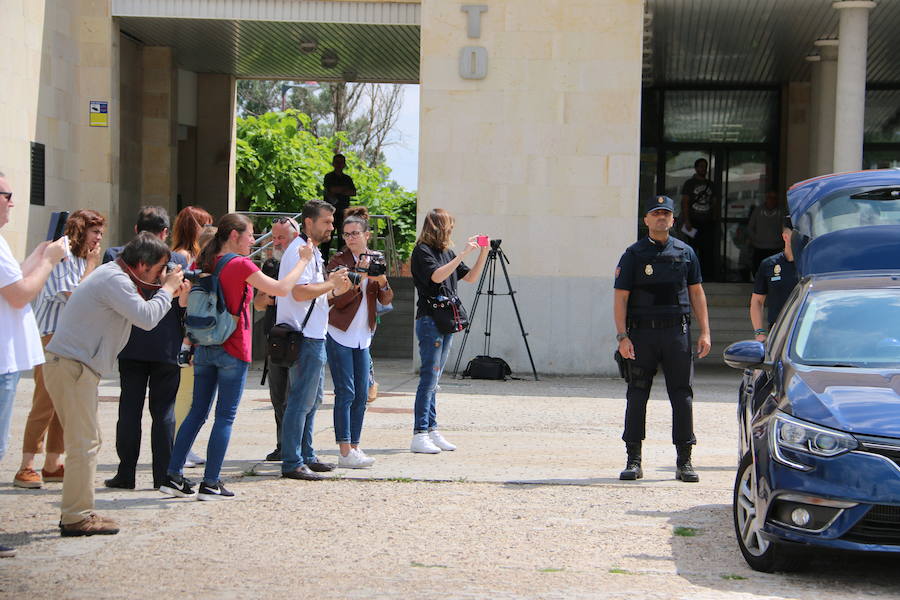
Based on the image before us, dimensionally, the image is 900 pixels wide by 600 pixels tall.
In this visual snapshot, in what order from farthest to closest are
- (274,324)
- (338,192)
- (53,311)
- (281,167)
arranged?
1. (281,167)
2. (338,192)
3. (274,324)
4. (53,311)

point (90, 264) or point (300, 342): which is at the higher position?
point (90, 264)

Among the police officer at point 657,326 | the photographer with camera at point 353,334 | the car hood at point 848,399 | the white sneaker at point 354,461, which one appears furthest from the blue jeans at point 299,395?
the car hood at point 848,399

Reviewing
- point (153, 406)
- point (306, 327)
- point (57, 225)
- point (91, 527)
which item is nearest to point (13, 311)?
point (57, 225)

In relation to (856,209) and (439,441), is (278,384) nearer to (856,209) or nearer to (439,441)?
(439,441)

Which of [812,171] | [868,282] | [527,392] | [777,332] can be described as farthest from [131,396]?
[812,171]

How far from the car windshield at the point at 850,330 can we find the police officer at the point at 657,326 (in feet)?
5.27

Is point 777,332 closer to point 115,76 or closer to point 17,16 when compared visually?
point 17,16

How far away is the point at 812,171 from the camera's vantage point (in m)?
19.5

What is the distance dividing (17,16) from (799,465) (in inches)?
491

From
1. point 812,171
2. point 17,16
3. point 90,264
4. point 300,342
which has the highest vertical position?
point 17,16

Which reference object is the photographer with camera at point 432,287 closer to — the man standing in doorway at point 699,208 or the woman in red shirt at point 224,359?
the woman in red shirt at point 224,359

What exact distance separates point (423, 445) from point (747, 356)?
3407mm

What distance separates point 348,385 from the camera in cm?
836

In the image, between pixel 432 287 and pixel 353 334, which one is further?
pixel 432 287
